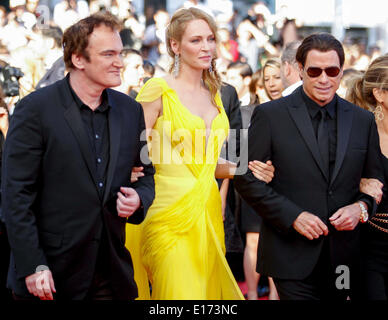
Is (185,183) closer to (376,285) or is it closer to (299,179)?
(299,179)

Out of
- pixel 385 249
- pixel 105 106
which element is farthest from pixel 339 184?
pixel 105 106

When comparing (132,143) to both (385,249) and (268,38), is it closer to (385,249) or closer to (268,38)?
(385,249)

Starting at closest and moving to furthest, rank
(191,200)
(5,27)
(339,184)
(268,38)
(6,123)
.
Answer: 1. (339,184)
2. (191,200)
3. (6,123)
4. (5,27)
5. (268,38)

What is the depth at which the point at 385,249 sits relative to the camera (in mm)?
4590

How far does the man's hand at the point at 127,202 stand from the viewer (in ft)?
11.8

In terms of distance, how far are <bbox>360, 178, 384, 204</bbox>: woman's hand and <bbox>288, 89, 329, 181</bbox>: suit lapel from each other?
12.7 inches

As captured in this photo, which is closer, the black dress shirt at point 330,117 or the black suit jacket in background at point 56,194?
the black suit jacket in background at point 56,194

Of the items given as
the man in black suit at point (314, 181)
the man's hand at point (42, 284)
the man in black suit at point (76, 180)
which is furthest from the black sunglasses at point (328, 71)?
the man's hand at point (42, 284)

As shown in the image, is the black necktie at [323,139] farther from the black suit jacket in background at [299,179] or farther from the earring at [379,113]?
the earring at [379,113]

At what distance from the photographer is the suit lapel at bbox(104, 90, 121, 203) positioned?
362cm

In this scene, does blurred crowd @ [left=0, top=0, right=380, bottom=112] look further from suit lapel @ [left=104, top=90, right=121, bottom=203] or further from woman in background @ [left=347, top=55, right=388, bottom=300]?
suit lapel @ [left=104, top=90, right=121, bottom=203]

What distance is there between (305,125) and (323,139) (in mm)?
135

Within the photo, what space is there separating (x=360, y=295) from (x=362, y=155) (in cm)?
94

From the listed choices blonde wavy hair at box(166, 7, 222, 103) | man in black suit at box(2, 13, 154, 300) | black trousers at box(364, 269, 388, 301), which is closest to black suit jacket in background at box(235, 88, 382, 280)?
black trousers at box(364, 269, 388, 301)
